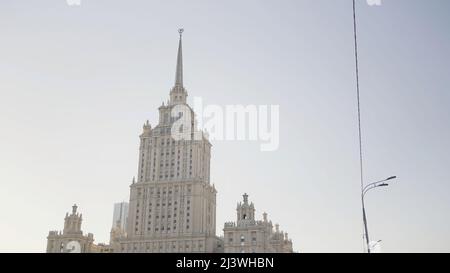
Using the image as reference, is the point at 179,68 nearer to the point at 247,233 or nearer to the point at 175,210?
the point at 175,210

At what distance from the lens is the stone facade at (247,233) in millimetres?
138500

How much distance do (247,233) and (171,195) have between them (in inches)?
1261

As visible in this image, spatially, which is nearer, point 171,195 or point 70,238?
point 70,238

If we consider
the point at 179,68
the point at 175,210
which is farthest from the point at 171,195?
the point at 179,68

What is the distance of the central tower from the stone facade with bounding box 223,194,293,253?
31.9 feet

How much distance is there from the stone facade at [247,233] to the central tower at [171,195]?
972 centimetres

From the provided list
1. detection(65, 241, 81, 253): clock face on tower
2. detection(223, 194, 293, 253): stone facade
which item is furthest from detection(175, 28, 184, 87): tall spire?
detection(65, 241, 81, 253): clock face on tower

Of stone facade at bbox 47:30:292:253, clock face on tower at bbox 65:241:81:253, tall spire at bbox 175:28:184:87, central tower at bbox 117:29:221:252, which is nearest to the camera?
stone facade at bbox 47:30:292:253

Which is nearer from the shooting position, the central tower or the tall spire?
the central tower

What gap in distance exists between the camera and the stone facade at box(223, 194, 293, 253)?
138 meters

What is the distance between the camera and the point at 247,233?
140000mm

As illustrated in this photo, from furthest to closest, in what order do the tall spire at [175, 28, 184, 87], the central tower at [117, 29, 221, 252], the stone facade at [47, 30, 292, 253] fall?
the tall spire at [175, 28, 184, 87]
the central tower at [117, 29, 221, 252]
the stone facade at [47, 30, 292, 253]

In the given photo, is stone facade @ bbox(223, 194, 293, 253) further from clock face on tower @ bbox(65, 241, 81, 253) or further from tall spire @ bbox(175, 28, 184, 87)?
tall spire @ bbox(175, 28, 184, 87)
